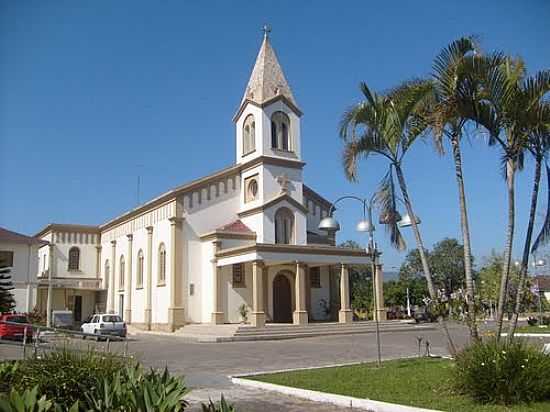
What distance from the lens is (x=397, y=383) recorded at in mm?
11180

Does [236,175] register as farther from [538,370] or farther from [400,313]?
[538,370]

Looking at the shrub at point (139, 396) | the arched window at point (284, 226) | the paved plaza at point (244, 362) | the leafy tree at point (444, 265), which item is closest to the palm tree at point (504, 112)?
the paved plaza at point (244, 362)

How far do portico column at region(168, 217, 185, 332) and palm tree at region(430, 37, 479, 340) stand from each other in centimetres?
2385

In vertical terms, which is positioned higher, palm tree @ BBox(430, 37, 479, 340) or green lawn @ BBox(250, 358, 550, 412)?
palm tree @ BBox(430, 37, 479, 340)

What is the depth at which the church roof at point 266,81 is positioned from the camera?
36.9 metres

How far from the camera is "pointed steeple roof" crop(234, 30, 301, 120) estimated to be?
1452 inches

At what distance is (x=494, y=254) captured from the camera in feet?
177

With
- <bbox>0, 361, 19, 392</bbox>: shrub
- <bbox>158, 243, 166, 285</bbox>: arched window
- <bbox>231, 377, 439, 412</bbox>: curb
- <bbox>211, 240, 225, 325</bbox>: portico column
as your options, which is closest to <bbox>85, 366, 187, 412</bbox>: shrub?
<bbox>0, 361, 19, 392</bbox>: shrub

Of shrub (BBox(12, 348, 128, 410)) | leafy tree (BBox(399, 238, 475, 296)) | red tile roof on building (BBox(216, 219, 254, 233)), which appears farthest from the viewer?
leafy tree (BBox(399, 238, 475, 296))

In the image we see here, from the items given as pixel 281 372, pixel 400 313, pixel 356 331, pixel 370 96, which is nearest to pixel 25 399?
pixel 281 372

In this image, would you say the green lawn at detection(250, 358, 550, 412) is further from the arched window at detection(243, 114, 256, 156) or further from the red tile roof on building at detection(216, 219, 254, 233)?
the arched window at detection(243, 114, 256, 156)

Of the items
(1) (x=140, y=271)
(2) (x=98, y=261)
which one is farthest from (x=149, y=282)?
(2) (x=98, y=261)

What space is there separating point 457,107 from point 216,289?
2307cm

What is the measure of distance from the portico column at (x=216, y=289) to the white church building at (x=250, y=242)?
58mm
